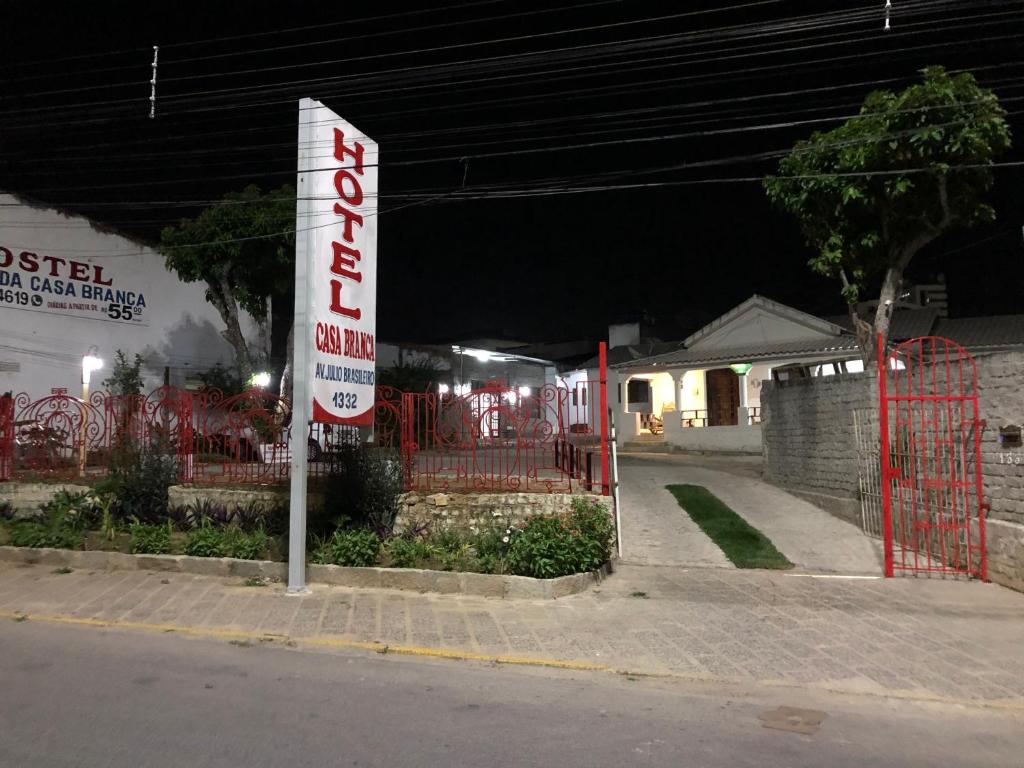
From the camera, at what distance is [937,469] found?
336 inches

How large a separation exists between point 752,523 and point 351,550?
591 cm

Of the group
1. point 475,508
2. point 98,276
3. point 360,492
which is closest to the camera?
point 360,492

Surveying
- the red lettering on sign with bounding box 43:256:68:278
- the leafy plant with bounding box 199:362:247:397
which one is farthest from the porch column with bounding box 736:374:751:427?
the red lettering on sign with bounding box 43:256:68:278

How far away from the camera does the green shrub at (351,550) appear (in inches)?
331

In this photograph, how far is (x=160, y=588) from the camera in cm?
821

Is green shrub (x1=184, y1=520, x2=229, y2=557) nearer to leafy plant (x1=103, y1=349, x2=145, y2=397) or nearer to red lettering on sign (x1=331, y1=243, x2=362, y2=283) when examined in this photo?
red lettering on sign (x1=331, y1=243, x2=362, y2=283)

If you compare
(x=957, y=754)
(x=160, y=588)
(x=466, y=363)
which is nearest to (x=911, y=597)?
(x=957, y=754)

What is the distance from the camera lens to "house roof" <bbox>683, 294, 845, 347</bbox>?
22453 mm

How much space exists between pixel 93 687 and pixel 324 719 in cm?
187

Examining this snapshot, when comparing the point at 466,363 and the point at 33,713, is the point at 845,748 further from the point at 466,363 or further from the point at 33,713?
the point at 466,363

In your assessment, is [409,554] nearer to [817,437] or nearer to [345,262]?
[345,262]

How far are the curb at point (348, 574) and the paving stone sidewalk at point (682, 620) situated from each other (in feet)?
0.50

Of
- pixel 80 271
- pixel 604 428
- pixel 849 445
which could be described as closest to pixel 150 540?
pixel 604 428

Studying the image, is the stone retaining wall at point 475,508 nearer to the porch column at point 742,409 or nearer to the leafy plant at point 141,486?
the leafy plant at point 141,486
